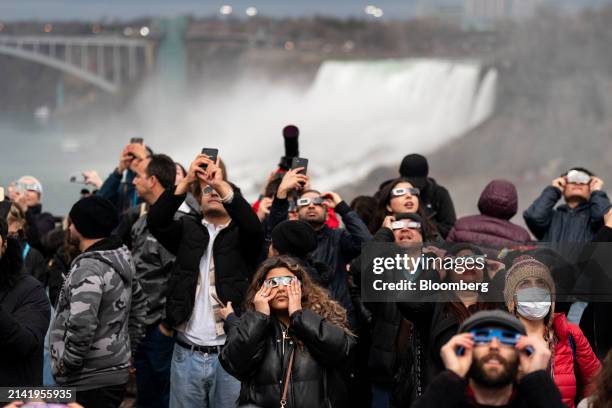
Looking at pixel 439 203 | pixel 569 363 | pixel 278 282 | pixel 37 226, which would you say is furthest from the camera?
pixel 37 226

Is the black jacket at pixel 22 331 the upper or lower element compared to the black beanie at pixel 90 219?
lower

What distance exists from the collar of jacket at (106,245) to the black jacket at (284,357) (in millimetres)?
885

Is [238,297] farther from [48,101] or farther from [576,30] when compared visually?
[48,101]

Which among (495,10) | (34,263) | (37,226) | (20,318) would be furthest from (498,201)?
(495,10)

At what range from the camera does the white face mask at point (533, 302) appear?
4219mm

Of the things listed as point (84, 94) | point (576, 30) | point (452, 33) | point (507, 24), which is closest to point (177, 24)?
point (84, 94)

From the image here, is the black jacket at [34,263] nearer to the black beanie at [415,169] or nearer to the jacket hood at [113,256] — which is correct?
the jacket hood at [113,256]

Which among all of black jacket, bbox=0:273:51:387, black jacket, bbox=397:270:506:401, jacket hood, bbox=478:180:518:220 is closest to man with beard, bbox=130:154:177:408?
black jacket, bbox=0:273:51:387

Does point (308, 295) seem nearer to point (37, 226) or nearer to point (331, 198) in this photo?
point (331, 198)

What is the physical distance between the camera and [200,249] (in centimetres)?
550

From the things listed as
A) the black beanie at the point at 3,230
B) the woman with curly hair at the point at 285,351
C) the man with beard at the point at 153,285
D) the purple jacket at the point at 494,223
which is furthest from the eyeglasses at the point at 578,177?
the black beanie at the point at 3,230

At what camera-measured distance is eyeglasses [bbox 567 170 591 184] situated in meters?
6.91

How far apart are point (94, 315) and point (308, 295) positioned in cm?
97

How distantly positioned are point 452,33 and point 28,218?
38285 mm
